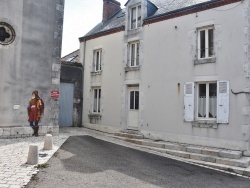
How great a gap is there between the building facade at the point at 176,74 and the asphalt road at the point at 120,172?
2.28 meters

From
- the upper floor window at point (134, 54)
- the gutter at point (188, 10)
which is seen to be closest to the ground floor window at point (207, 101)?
the gutter at point (188, 10)

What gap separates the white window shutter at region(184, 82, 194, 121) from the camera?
9461 millimetres

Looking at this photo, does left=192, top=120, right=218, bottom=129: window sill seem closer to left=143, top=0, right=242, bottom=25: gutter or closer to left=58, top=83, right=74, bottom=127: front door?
left=143, top=0, right=242, bottom=25: gutter

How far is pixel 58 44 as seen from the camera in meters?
10.5

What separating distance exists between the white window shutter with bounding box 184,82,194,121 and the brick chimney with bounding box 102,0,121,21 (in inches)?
323

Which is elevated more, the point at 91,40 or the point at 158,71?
the point at 91,40

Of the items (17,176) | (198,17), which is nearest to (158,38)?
(198,17)

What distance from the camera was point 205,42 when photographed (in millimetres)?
9461

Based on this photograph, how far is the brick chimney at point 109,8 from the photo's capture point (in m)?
15.5

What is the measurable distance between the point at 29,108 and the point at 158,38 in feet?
20.0

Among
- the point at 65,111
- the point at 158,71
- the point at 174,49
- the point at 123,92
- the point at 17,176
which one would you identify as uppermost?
the point at 174,49

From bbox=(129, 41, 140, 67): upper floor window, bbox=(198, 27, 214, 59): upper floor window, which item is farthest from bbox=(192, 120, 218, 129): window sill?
bbox=(129, 41, 140, 67): upper floor window

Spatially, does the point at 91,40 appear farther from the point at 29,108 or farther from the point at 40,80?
the point at 29,108

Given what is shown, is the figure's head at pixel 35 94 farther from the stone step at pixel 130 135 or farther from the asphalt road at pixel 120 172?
the stone step at pixel 130 135
